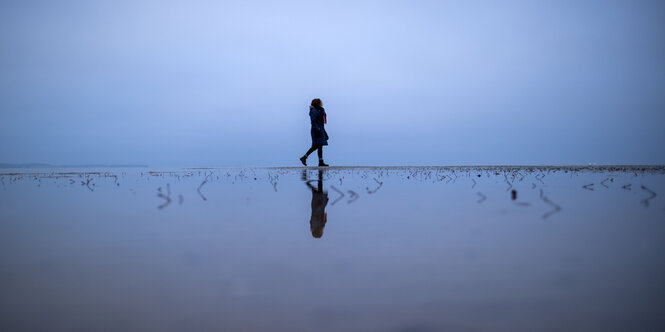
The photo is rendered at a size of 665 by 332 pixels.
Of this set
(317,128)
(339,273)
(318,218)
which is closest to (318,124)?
(317,128)

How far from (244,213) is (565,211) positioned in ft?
8.43

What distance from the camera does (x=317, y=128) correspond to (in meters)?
14.1

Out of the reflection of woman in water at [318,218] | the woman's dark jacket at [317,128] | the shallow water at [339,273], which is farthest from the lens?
the woman's dark jacket at [317,128]

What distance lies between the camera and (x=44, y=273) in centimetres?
155

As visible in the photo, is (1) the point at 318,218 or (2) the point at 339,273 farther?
(1) the point at 318,218

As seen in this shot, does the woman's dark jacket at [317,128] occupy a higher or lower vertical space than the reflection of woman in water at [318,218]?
higher

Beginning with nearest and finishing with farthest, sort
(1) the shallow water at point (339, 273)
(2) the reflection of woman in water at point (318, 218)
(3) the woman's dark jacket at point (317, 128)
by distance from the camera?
(1) the shallow water at point (339, 273), (2) the reflection of woman in water at point (318, 218), (3) the woman's dark jacket at point (317, 128)

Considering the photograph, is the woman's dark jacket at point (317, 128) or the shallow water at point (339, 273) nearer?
the shallow water at point (339, 273)

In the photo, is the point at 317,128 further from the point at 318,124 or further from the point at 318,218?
the point at 318,218

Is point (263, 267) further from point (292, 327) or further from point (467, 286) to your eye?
point (467, 286)

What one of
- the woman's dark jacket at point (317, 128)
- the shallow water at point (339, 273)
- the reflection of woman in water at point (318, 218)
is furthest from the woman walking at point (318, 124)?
the shallow water at point (339, 273)

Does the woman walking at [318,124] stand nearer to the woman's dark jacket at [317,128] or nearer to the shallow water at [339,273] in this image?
the woman's dark jacket at [317,128]

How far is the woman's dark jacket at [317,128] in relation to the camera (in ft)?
46.5

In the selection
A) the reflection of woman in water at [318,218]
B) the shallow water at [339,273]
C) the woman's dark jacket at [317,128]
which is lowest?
the shallow water at [339,273]
